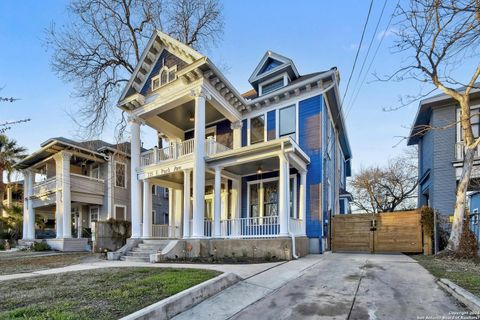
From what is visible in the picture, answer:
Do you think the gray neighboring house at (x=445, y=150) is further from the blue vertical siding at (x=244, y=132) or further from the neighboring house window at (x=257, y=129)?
the blue vertical siding at (x=244, y=132)

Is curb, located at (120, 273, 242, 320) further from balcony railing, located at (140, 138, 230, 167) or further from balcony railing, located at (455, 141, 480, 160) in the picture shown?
balcony railing, located at (455, 141, 480, 160)

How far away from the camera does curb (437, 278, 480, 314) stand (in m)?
3.60

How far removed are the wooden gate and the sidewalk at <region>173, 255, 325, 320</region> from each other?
580 centimetres

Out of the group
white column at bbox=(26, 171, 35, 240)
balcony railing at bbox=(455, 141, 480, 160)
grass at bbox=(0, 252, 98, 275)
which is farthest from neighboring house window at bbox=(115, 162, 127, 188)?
balcony railing at bbox=(455, 141, 480, 160)

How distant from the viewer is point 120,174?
19828 mm

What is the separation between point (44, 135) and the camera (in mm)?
17938

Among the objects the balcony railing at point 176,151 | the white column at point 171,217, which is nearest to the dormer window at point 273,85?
the balcony railing at point 176,151

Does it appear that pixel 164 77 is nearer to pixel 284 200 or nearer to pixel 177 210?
pixel 177 210

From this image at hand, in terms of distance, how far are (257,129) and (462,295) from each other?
993 cm

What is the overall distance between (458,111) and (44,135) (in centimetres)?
2260

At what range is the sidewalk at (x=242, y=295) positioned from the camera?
157 inches

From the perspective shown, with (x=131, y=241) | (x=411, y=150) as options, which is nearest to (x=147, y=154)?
(x=131, y=241)

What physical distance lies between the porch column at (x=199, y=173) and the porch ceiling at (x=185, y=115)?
4.14 feet

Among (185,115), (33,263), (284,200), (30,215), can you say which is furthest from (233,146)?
(30,215)
